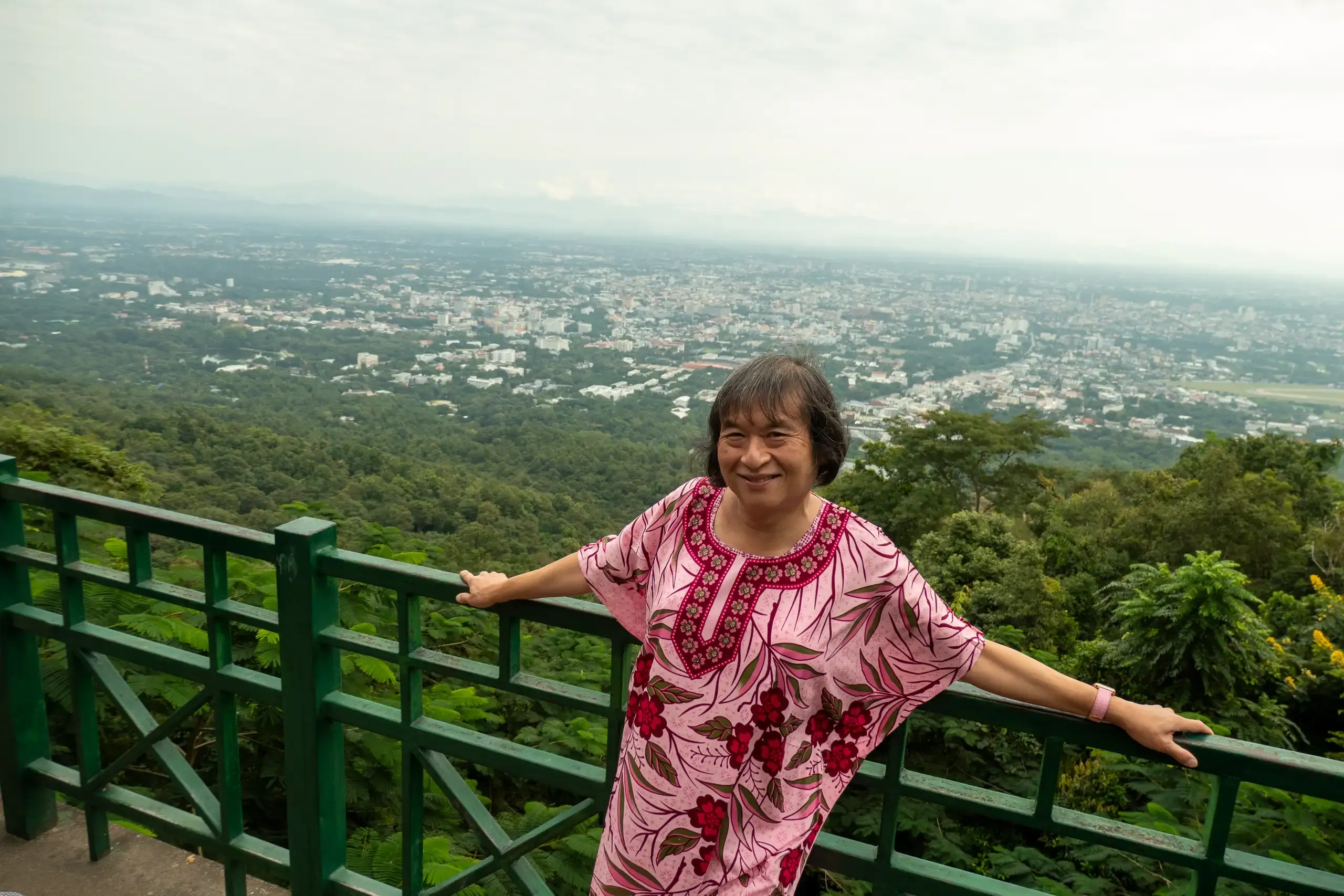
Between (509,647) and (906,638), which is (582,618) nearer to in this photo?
(509,647)

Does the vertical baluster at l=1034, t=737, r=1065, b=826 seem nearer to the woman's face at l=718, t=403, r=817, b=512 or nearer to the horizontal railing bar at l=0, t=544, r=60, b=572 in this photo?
the woman's face at l=718, t=403, r=817, b=512

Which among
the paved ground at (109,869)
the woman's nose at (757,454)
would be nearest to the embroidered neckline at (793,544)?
the woman's nose at (757,454)

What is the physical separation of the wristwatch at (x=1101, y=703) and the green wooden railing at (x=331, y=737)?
0.10ft

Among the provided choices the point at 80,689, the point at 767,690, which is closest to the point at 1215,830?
the point at 767,690

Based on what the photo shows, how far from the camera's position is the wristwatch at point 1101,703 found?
1.21m

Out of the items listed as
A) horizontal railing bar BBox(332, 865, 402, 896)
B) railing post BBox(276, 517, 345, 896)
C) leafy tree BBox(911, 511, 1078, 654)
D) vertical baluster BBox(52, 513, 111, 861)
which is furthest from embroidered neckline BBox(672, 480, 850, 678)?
leafy tree BBox(911, 511, 1078, 654)

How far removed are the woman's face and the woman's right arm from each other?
14.3 inches

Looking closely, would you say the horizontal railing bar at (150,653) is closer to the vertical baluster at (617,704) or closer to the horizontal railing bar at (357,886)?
the horizontal railing bar at (357,886)

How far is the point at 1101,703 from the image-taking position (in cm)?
122

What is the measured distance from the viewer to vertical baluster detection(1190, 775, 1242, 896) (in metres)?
1.23

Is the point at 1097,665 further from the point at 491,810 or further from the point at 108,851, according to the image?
the point at 108,851

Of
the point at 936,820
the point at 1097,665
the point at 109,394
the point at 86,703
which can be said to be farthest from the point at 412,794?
the point at 109,394

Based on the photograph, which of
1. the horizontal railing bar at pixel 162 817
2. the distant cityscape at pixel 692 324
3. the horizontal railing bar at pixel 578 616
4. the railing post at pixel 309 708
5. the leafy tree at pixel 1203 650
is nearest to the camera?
the horizontal railing bar at pixel 578 616

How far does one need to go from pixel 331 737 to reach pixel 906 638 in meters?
1.19
